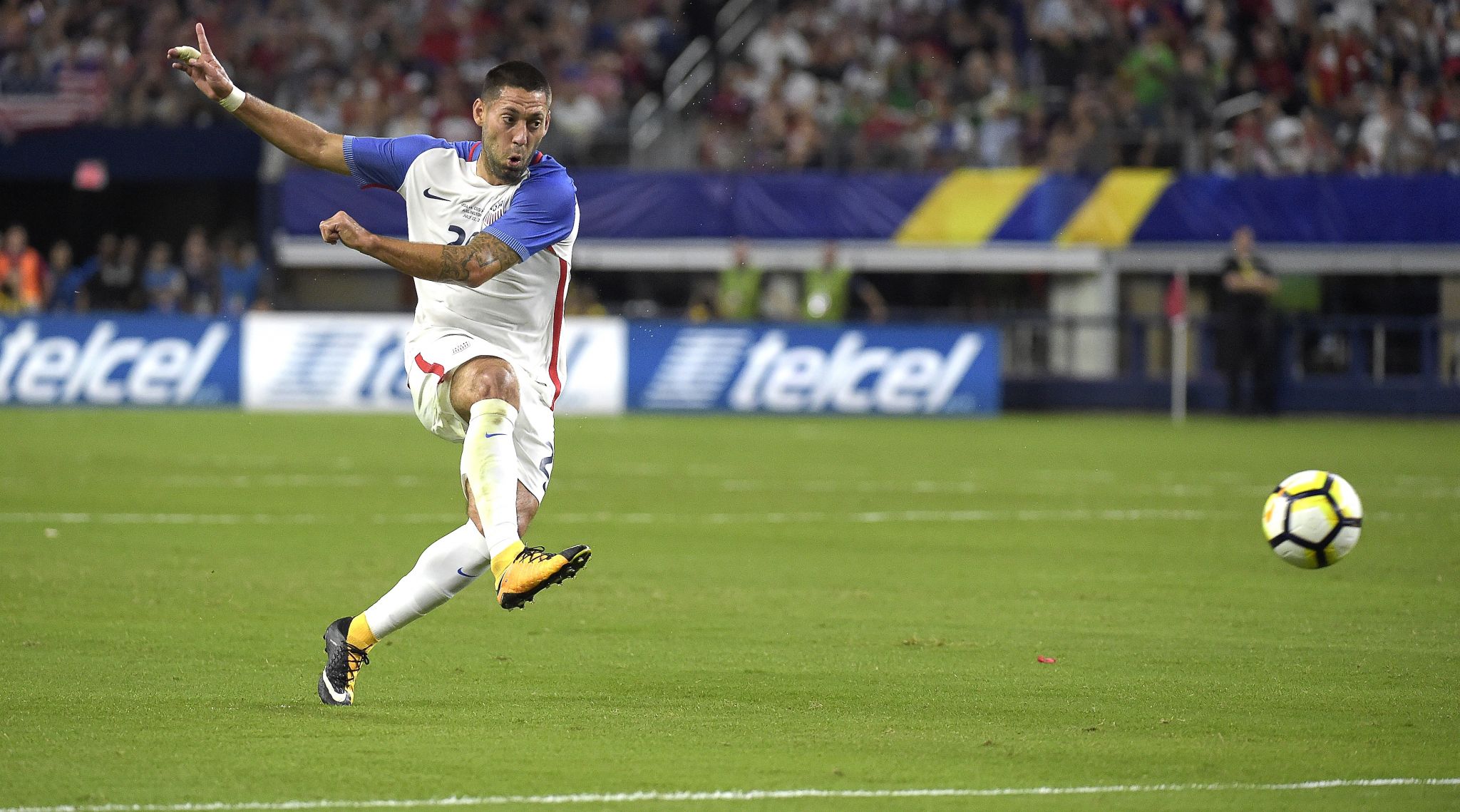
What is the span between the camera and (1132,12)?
2750 cm

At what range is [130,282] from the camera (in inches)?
1148

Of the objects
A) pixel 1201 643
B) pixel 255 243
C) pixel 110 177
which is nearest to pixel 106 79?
pixel 110 177

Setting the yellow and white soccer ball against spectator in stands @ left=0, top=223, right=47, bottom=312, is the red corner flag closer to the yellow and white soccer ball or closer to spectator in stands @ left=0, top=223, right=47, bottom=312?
spectator in stands @ left=0, top=223, right=47, bottom=312

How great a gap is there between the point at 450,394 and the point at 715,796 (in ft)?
6.44

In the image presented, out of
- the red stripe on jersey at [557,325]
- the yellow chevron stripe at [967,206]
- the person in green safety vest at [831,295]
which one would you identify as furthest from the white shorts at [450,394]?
the yellow chevron stripe at [967,206]

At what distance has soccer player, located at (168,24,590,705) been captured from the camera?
6188 mm

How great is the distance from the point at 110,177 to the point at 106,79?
163 cm

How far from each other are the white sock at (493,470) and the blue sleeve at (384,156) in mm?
915

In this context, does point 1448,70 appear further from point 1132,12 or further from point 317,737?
point 317,737

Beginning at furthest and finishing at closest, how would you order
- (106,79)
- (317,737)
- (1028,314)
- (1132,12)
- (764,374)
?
(106,79) → (1132,12) → (1028,314) → (764,374) → (317,737)

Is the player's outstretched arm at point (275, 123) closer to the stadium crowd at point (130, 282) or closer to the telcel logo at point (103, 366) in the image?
the telcel logo at point (103, 366)

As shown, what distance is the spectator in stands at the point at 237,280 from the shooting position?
2694cm

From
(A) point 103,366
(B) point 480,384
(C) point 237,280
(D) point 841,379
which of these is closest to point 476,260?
(B) point 480,384

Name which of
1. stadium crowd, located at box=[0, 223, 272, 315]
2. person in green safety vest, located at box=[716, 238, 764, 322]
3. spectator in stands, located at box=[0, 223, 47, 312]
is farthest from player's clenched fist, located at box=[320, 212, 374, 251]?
spectator in stands, located at box=[0, 223, 47, 312]
